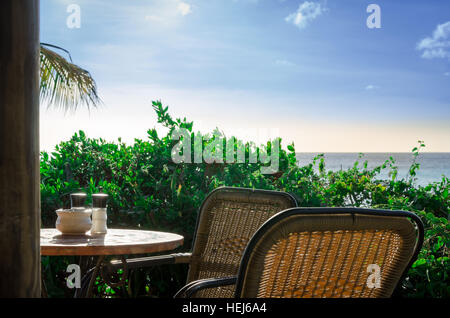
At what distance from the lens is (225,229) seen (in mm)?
2611

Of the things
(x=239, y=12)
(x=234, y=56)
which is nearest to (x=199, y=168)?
(x=239, y=12)

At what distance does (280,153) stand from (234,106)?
34.3 m

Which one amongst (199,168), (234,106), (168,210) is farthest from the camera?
(234,106)

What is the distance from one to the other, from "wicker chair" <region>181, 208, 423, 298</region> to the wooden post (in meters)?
0.55

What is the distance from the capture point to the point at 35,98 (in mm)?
1037

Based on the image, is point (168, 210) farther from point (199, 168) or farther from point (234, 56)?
point (234, 56)

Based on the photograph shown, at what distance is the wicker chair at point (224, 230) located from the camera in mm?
2490

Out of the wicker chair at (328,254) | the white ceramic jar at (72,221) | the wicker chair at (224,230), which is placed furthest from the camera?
the wicker chair at (224,230)

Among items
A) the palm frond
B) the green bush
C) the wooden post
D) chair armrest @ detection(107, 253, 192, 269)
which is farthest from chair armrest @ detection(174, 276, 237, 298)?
the palm frond

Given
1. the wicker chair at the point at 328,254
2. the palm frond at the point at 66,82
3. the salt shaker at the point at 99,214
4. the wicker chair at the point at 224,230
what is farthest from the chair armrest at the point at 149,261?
the palm frond at the point at 66,82

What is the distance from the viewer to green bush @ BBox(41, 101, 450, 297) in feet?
10.0

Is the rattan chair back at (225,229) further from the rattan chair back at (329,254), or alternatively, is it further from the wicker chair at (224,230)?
the rattan chair back at (329,254)

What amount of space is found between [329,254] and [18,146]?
2.86ft

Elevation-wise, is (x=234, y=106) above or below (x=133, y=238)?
above
